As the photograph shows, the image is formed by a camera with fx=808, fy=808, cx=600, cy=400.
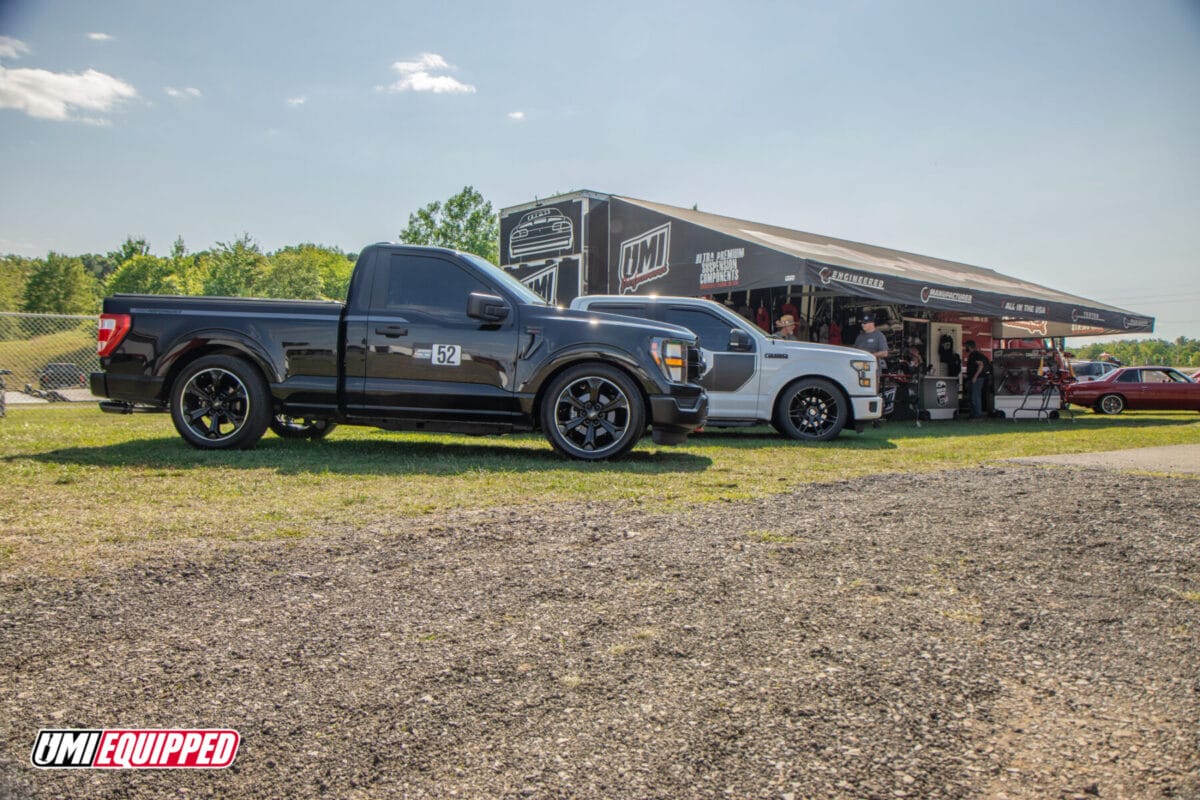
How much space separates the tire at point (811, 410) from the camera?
10.7 metres

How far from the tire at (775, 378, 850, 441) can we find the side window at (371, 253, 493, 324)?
16.1ft

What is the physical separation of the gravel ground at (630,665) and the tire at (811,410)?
6.56 meters

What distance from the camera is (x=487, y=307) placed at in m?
7.17

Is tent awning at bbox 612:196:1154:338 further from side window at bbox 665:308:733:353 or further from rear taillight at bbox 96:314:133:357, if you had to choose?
rear taillight at bbox 96:314:133:357

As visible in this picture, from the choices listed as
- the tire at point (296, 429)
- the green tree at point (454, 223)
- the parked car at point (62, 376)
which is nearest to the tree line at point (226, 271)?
the green tree at point (454, 223)

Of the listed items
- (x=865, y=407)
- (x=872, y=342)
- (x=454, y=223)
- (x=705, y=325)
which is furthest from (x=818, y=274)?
(x=454, y=223)

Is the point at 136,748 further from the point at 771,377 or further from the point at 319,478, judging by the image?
the point at 771,377

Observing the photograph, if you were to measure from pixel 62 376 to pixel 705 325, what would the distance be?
20.7 metres

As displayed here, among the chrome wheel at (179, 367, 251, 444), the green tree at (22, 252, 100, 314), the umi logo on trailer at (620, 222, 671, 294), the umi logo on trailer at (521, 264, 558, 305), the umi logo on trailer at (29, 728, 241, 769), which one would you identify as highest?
the green tree at (22, 252, 100, 314)

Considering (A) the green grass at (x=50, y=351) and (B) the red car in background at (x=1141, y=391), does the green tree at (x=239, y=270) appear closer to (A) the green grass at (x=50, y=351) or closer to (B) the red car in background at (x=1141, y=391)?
(A) the green grass at (x=50, y=351)

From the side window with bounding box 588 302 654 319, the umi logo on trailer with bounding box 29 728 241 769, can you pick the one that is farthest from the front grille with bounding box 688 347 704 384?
the umi logo on trailer with bounding box 29 728 241 769

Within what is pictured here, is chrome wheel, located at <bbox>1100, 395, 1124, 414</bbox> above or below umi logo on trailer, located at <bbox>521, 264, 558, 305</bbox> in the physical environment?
below

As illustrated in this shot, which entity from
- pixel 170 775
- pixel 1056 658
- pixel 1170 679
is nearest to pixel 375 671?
pixel 170 775

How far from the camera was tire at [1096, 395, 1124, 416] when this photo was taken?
22781 mm
